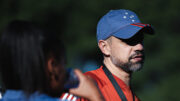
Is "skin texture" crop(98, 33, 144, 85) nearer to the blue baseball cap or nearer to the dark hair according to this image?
the blue baseball cap

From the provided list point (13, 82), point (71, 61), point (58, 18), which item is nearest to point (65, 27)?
point (58, 18)

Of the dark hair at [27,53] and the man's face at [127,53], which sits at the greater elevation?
the dark hair at [27,53]

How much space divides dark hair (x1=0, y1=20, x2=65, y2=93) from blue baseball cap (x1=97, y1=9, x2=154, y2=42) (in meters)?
1.35

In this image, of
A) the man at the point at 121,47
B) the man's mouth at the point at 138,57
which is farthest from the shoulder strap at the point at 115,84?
the man's mouth at the point at 138,57

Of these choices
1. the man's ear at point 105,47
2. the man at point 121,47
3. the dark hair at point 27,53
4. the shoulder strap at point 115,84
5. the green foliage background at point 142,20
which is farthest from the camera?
the green foliage background at point 142,20

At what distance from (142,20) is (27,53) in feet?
32.1

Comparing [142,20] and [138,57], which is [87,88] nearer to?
[138,57]

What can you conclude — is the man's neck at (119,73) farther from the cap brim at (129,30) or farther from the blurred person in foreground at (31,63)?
the blurred person in foreground at (31,63)

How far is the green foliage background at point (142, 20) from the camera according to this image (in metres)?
11.2

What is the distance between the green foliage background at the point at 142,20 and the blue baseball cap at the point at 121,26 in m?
8.09

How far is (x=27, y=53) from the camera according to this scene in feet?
5.20

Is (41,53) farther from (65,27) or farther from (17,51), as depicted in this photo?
(65,27)

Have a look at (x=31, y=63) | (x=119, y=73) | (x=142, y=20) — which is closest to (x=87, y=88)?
(x=31, y=63)

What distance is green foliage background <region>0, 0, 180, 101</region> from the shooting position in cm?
1121
